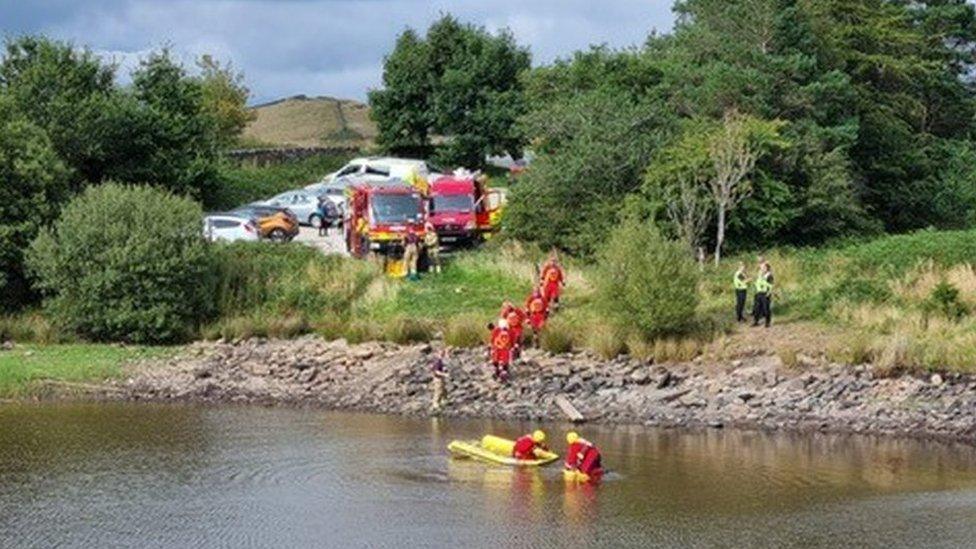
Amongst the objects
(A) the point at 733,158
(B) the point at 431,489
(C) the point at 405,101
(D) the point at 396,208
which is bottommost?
(B) the point at 431,489

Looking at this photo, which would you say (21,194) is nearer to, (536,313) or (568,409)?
(536,313)

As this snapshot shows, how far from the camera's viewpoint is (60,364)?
45.9 metres

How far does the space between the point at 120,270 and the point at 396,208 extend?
1060 cm

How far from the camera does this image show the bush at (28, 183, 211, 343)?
48719 millimetres

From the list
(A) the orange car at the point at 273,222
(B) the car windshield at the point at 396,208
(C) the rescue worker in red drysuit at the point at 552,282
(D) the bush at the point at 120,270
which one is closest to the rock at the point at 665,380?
(C) the rescue worker in red drysuit at the point at 552,282

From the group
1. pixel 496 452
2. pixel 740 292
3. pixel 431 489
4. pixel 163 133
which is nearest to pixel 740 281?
pixel 740 292

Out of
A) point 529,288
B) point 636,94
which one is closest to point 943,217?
point 636,94

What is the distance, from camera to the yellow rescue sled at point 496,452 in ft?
111

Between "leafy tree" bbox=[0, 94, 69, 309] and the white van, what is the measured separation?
22354 millimetres

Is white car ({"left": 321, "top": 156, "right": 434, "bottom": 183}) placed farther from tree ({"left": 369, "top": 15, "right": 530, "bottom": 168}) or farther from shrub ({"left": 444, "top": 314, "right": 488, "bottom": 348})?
shrub ({"left": 444, "top": 314, "right": 488, "bottom": 348})

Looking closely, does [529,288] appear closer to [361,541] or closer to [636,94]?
[636,94]

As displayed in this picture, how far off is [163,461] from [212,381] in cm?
1045

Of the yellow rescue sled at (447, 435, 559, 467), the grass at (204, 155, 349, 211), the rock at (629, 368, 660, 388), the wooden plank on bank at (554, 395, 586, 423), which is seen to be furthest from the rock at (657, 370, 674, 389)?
the grass at (204, 155, 349, 211)

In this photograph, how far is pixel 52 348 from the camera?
48.3 meters
